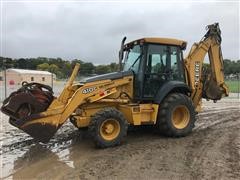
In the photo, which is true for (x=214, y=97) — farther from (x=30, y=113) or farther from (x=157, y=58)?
(x=30, y=113)

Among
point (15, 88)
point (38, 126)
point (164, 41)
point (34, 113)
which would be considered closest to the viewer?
point (38, 126)

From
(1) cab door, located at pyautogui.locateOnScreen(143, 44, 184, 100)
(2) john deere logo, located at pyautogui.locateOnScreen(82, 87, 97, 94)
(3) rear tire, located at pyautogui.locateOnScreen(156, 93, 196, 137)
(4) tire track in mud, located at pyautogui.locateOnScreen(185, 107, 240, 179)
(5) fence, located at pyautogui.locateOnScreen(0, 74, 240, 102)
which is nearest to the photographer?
(4) tire track in mud, located at pyautogui.locateOnScreen(185, 107, 240, 179)

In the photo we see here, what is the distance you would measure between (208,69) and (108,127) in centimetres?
407

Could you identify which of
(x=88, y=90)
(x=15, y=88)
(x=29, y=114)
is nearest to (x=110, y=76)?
(x=88, y=90)

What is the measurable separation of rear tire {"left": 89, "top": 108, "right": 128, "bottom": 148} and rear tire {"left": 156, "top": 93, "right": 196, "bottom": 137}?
1.19 meters

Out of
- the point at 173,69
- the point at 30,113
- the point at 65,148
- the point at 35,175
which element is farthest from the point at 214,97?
the point at 35,175

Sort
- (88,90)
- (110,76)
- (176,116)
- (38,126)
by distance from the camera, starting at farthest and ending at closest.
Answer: (176,116)
(110,76)
(88,90)
(38,126)

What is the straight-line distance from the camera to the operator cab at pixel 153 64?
9047mm

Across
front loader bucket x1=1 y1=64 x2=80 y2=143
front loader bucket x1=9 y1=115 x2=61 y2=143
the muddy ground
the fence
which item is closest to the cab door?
the muddy ground

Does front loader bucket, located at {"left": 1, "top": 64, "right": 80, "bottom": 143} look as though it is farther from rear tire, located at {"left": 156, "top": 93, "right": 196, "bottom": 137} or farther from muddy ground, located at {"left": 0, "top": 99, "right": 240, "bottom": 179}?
rear tire, located at {"left": 156, "top": 93, "right": 196, "bottom": 137}

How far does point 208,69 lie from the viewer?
10625 mm

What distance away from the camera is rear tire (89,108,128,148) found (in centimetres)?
792

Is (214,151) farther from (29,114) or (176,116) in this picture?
(29,114)

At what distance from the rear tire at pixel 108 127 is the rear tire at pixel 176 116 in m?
1.19
